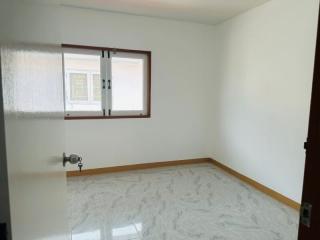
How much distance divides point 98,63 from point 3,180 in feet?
10.6

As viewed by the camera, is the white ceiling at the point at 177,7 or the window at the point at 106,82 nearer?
the white ceiling at the point at 177,7

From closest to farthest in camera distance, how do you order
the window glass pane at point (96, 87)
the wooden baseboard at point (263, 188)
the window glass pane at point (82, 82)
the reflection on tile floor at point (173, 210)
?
the reflection on tile floor at point (173, 210) → the wooden baseboard at point (263, 188) → the window glass pane at point (82, 82) → the window glass pane at point (96, 87)

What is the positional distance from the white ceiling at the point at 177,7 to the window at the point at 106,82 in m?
0.55

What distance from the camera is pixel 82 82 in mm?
3402

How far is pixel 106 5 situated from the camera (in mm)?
3131

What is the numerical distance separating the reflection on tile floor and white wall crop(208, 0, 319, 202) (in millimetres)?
410

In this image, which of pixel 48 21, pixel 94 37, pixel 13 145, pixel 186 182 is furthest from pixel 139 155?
pixel 13 145

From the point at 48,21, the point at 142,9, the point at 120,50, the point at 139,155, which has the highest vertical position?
the point at 142,9

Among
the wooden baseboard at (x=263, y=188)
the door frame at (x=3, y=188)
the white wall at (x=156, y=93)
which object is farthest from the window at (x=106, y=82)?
the door frame at (x=3, y=188)

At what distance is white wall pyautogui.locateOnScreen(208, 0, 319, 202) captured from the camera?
2.50 meters

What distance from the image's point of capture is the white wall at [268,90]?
8.19 feet

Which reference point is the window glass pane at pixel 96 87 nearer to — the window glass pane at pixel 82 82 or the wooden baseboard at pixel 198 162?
the window glass pane at pixel 82 82

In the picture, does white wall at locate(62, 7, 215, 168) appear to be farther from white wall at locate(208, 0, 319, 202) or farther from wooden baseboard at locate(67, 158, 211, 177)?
white wall at locate(208, 0, 319, 202)

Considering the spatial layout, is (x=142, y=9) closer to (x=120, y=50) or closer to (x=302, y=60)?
(x=120, y=50)
